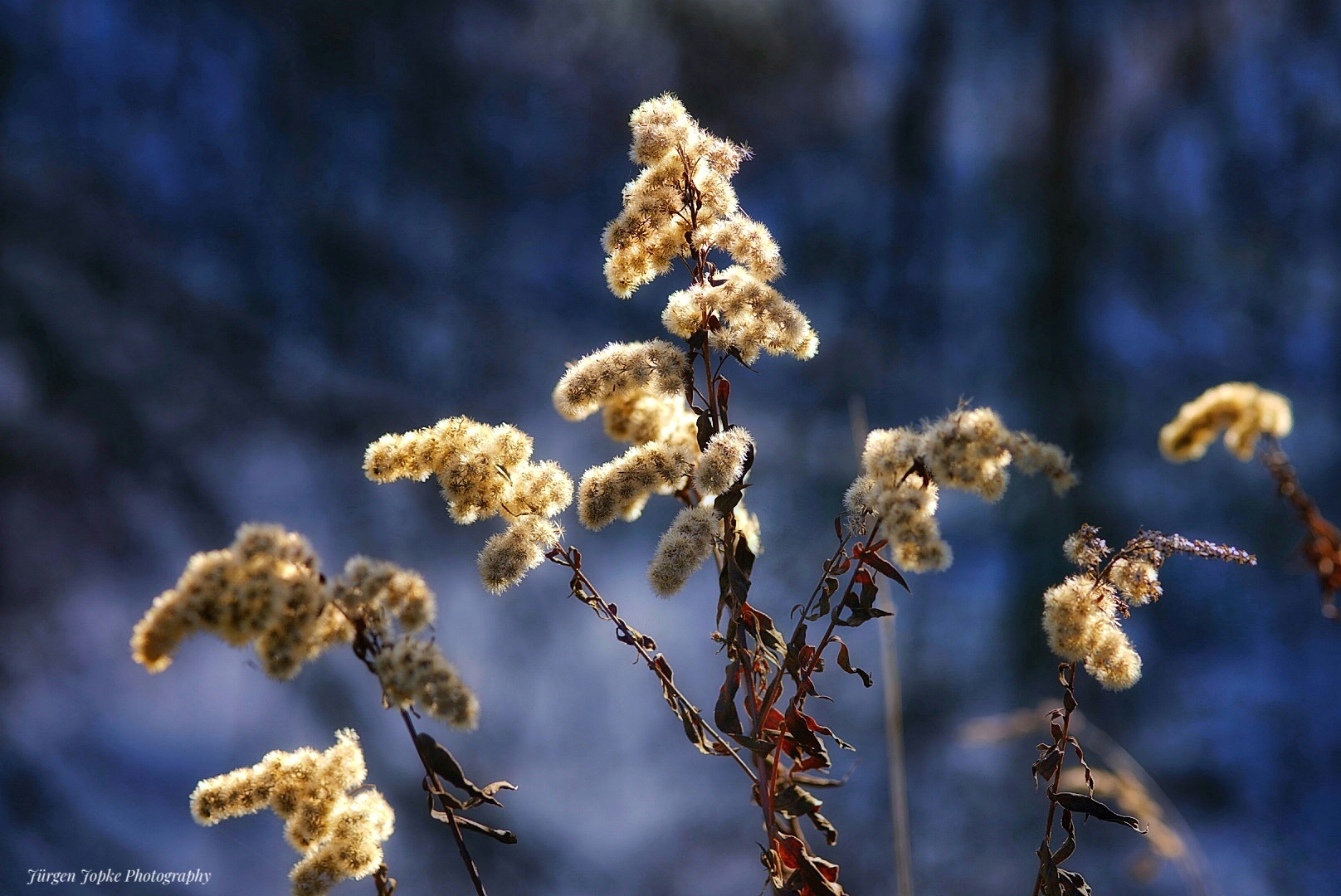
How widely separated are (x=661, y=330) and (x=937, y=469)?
Answer: 4.79ft

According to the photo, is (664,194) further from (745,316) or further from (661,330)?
(661,330)

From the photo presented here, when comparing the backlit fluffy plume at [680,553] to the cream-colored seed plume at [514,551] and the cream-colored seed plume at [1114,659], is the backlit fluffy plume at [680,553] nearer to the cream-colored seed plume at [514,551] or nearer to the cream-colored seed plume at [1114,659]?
the cream-colored seed plume at [514,551]

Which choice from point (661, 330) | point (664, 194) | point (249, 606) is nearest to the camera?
point (249, 606)

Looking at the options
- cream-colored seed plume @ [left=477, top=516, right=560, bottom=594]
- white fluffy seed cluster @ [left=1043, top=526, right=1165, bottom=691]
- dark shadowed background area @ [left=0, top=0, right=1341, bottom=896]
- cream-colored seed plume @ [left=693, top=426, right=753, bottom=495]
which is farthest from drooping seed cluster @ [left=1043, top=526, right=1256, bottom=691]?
dark shadowed background area @ [left=0, top=0, right=1341, bottom=896]

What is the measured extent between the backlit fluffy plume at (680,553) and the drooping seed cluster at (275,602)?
144 mm

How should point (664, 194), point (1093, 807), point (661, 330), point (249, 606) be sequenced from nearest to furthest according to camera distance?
point (249, 606) → point (1093, 807) → point (664, 194) → point (661, 330)

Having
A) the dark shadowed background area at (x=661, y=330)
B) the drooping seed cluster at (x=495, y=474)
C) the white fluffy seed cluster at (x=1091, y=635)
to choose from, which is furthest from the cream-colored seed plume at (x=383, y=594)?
the dark shadowed background area at (x=661, y=330)

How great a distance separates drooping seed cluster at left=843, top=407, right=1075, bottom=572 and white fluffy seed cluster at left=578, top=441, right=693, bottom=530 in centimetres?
13

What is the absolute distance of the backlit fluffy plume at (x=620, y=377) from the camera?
1.73ft

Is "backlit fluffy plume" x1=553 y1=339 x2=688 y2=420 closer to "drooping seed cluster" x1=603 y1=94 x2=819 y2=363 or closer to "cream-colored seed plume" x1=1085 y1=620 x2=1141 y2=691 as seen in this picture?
"drooping seed cluster" x1=603 y1=94 x2=819 y2=363

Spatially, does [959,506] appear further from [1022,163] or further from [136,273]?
[136,273]

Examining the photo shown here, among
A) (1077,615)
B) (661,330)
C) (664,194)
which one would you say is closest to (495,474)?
(664,194)

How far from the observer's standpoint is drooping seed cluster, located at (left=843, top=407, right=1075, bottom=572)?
432mm

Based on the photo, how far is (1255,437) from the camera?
0.44 metres
